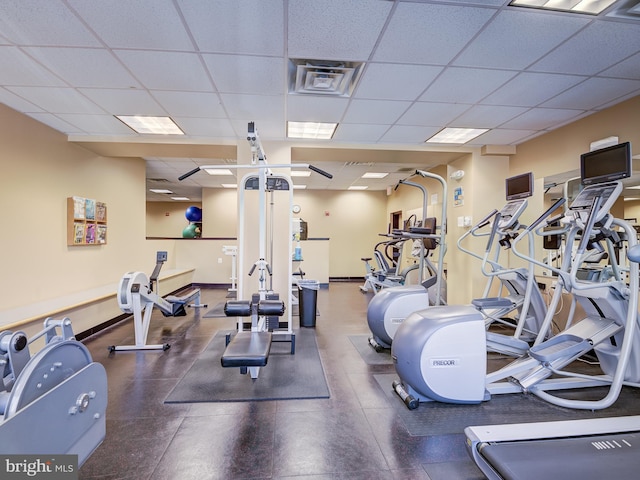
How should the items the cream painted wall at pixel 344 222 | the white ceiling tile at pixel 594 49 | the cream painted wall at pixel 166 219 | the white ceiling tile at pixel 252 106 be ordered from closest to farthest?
the white ceiling tile at pixel 594 49 < the white ceiling tile at pixel 252 106 < the cream painted wall at pixel 344 222 < the cream painted wall at pixel 166 219

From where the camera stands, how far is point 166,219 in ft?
44.7

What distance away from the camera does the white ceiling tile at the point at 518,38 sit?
2.16m

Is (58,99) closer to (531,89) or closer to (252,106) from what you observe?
(252,106)

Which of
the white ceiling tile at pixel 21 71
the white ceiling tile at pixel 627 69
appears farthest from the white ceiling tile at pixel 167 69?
the white ceiling tile at pixel 627 69

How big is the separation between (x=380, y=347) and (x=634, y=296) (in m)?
2.32

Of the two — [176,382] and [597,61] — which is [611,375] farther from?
[176,382]

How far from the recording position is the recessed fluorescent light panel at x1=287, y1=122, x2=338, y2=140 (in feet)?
13.8

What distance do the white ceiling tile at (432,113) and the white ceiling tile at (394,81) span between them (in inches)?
12.0

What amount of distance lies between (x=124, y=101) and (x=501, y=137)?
4906mm

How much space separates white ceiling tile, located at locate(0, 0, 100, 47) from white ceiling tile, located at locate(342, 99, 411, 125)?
241 centimetres

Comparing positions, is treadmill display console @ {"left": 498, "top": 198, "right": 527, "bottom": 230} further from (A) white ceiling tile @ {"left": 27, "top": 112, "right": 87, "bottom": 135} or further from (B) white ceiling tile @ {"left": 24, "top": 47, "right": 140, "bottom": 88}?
(A) white ceiling tile @ {"left": 27, "top": 112, "right": 87, "bottom": 135}

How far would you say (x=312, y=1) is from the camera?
200cm

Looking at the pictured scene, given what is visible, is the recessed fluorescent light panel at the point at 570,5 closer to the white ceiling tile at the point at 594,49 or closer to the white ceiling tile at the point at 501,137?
the white ceiling tile at the point at 594,49

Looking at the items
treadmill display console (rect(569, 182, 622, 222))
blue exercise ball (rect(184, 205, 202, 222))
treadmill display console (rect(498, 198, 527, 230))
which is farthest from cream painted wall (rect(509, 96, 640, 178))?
blue exercise ball (rect(184, 205, 202, 222))
